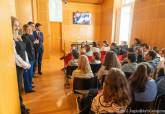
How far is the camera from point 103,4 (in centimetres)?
948

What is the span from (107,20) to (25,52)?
7.28m

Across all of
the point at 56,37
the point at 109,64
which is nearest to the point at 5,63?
the point at 109,64

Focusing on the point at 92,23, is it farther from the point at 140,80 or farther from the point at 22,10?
the point at 140,80

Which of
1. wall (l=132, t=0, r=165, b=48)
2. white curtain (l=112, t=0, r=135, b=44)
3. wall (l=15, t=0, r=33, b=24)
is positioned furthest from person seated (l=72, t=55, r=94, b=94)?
white curtain (l=112, t=0, r=135, b=44)

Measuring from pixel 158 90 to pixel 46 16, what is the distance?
627 centimetres

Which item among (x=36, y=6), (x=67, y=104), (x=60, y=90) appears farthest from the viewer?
(x=36, y=6)

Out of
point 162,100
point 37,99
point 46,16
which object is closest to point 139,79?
point 162,100

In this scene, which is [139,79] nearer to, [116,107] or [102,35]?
[116,107]

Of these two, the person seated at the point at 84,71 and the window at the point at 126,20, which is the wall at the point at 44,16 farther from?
the person seated at the point at 84,71

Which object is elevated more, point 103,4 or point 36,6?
point 103,4

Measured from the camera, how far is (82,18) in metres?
9.41

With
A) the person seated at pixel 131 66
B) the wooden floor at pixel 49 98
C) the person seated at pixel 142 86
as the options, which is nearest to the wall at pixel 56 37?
the wooden floor at pixel 49 98

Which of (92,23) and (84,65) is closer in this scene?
(84,65)

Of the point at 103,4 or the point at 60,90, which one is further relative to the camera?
the point at 103,4
